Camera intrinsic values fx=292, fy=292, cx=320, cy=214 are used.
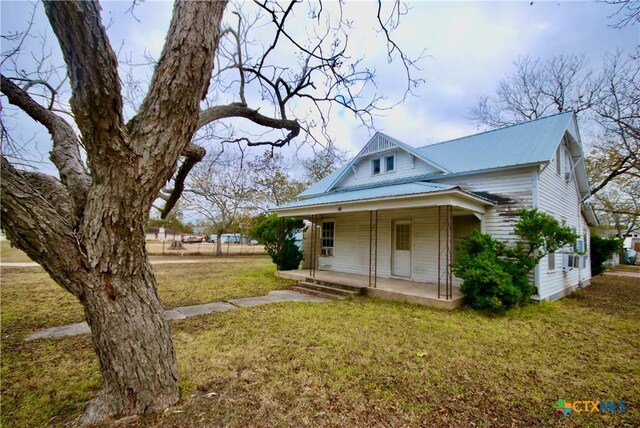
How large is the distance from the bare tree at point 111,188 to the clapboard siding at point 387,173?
29.5ft

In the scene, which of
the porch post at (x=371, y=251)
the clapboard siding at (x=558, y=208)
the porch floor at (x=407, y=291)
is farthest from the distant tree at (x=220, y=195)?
the clapboard siding at (x=558, y=208)

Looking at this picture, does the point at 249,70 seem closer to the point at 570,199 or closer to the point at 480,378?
the point at 480,378

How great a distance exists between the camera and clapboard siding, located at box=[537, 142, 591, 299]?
799cm

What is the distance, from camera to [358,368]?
3.78 m

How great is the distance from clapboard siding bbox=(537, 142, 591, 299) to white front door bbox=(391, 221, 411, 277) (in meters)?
3.61

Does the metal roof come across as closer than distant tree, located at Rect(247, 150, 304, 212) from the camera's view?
Yes

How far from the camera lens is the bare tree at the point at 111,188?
2023 mm

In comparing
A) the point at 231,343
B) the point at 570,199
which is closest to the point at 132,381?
the point at 231,343

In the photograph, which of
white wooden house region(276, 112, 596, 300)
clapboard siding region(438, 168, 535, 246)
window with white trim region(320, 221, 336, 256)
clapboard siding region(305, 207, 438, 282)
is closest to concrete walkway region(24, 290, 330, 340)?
white wooden house region(276, 112, 596, 300)

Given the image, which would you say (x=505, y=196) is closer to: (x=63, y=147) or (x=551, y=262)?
(x=551, y=262)

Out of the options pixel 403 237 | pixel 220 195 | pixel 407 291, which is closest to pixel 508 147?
pixel 403 237

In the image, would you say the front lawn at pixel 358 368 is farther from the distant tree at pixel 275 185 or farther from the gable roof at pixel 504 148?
the distant tree at pixel 275 185

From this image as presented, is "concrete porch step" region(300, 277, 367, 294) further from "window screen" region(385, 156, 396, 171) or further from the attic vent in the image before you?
the attic vent

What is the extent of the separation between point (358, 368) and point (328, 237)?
908cm
